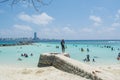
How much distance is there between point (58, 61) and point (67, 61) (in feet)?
4.16

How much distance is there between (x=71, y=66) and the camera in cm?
1184

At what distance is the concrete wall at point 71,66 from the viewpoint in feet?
32.8


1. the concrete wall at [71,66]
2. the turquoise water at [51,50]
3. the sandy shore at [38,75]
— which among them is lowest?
the turquoise water at [51,50]

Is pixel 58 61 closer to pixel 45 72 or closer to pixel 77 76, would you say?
pixel 45 72


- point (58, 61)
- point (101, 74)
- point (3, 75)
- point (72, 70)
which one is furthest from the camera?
point (58, 61)

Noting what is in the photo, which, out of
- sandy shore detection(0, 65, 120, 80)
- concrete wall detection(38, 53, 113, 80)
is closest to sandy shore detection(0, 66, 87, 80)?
sandy shore detection(0, 65, 120, 80)

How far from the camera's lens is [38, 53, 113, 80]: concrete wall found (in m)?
10.0

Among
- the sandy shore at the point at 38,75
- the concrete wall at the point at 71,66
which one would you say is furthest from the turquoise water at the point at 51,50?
the sandy shore at the point at 38,75

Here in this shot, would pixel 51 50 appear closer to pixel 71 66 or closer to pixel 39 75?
pixel 39 75

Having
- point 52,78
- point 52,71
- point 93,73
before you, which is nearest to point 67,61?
point 52,71

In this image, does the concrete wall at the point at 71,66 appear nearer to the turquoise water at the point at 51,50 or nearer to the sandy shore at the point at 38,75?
the sandy shore at the point at 38,75

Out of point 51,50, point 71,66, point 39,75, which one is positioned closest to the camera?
point 71,66

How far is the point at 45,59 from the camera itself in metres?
15.5

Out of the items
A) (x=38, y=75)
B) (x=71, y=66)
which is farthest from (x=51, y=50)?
(x=71, y=66)
